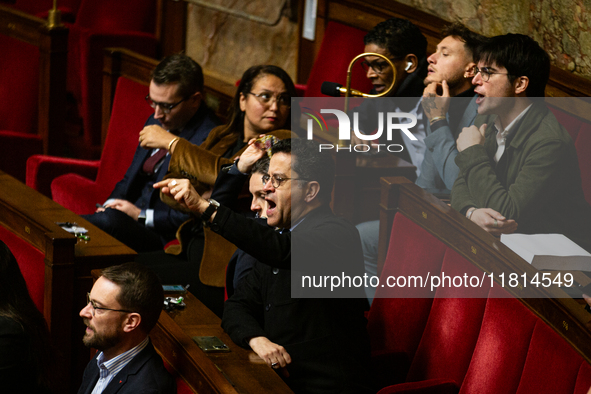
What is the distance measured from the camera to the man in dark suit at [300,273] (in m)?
1.33

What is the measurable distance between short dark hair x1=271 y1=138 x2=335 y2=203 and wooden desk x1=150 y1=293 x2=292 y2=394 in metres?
0.34

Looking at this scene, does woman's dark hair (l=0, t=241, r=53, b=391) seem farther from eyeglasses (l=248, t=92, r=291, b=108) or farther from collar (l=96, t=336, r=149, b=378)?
eyeglasses (l=248, t=92, r=291, b=108)

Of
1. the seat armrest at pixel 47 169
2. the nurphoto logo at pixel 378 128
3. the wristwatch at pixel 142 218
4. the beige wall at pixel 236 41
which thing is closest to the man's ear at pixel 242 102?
the nurphoto logo at pixel 378 128

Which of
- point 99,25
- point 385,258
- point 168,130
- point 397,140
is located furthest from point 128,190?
point 99,25

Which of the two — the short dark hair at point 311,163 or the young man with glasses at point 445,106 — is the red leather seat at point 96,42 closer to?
the young man with glasses at point 445,106

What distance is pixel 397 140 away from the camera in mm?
2170

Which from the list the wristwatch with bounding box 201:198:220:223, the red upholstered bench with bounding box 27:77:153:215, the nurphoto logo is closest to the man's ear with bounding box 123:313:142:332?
the wristwatch with bounding box 201:198:220:223

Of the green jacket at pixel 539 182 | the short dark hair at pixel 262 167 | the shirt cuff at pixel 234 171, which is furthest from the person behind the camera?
the shirt cuff at pixel 234 171

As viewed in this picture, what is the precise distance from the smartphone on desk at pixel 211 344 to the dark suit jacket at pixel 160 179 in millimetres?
839

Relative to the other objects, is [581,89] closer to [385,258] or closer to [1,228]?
[385,258]

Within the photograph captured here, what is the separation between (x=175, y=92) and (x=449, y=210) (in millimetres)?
1177

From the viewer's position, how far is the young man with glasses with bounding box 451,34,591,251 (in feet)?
4.58

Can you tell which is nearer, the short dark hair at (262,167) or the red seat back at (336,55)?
the short dark hair at (262,167)

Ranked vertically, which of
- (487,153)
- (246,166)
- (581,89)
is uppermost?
(581,89)
